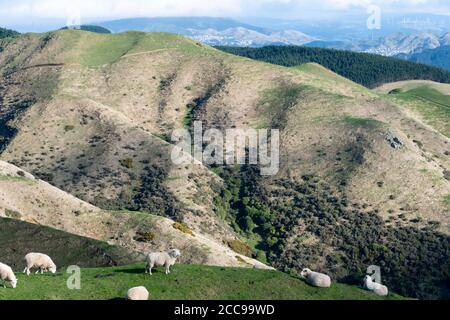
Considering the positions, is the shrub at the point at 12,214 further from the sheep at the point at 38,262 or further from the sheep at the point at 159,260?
the sheep at the point at 159,260

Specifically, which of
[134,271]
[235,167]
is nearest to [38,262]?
[134,271]

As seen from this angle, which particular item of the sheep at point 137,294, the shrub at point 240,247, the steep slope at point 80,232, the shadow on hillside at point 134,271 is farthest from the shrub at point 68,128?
the sheep at point 137,294

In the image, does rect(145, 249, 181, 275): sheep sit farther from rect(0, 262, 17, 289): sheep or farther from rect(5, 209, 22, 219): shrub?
rect(5, 209, 22, 219): shrub

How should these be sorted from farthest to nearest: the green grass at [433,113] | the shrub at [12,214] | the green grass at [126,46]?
the green grass at [126,46]
the green grass at [433,113]
the shrub at [12,214]

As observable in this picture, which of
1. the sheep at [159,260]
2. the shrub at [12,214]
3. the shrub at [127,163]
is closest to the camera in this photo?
the sheep at [159,260]

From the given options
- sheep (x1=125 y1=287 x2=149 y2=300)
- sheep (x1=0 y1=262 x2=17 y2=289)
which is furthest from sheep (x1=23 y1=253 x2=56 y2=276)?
sheep (x1=125 y1=287 x2=149 y2=300)

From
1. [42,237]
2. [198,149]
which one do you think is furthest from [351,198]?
[42,237]
